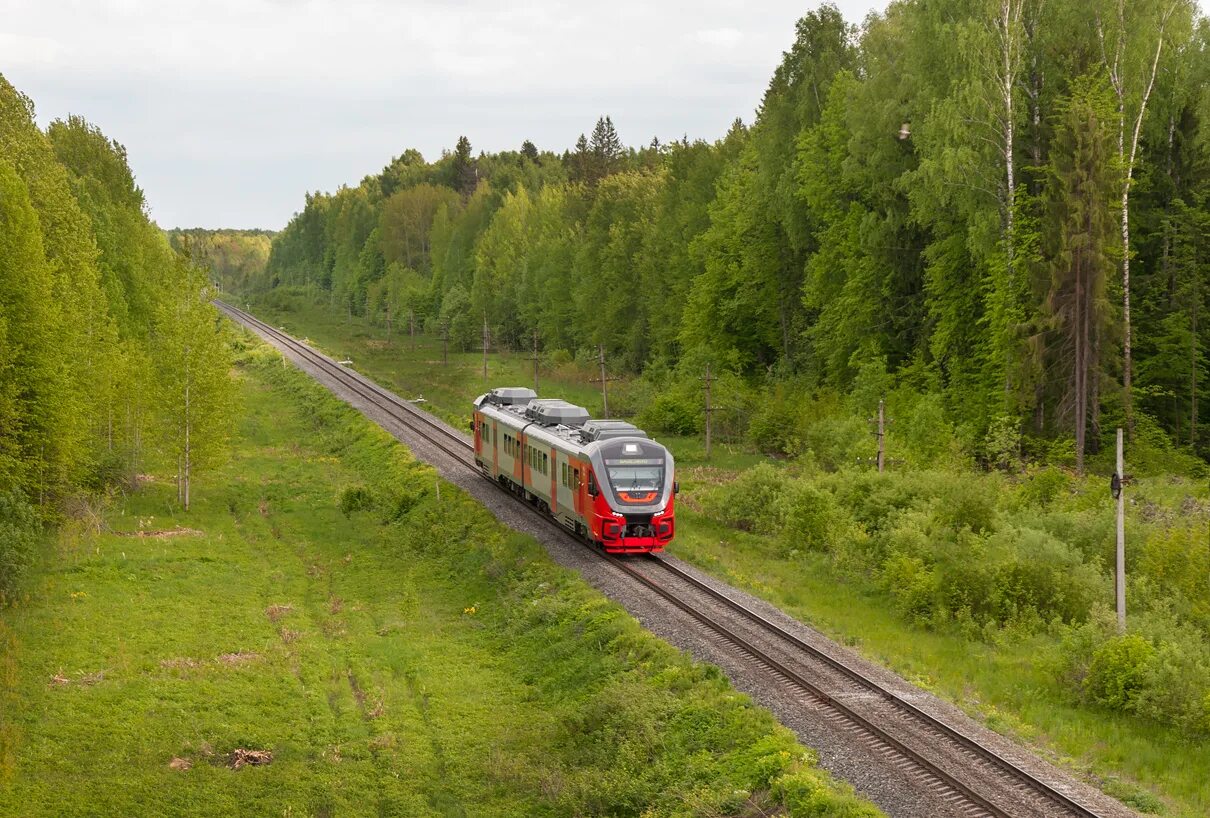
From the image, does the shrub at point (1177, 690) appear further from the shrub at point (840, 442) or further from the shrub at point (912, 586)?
the shrub at point (840, 442)

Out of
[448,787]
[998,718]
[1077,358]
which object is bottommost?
[448,787]

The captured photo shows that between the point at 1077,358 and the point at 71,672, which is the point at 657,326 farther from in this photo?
the point at 71,672

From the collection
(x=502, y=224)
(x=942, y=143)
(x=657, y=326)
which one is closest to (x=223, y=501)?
(x=942, y=143)

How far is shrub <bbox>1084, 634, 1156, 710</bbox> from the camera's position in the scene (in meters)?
21.3

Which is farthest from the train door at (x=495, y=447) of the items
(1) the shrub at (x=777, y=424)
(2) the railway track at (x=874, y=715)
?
(1) the shrub at (x=777, y=424)

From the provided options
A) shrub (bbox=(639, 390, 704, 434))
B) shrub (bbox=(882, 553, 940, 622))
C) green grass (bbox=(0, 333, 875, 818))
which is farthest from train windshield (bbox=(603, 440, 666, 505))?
shrub (bbox=(639, 390, 704, 434))

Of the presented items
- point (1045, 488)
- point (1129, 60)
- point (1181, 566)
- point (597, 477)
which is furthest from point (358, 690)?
point (1129, 60)

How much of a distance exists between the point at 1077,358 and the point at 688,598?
64.1 feet

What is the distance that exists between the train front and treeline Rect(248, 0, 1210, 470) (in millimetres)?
15678

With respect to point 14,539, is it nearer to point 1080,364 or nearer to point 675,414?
point 1080,364

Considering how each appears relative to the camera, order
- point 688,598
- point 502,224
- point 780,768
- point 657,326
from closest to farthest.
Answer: point 780,768, point 688,598, point 657,326, point 502,224

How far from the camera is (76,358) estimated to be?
4000cm

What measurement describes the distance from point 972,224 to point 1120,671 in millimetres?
25923

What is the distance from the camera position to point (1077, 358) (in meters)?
39.2
